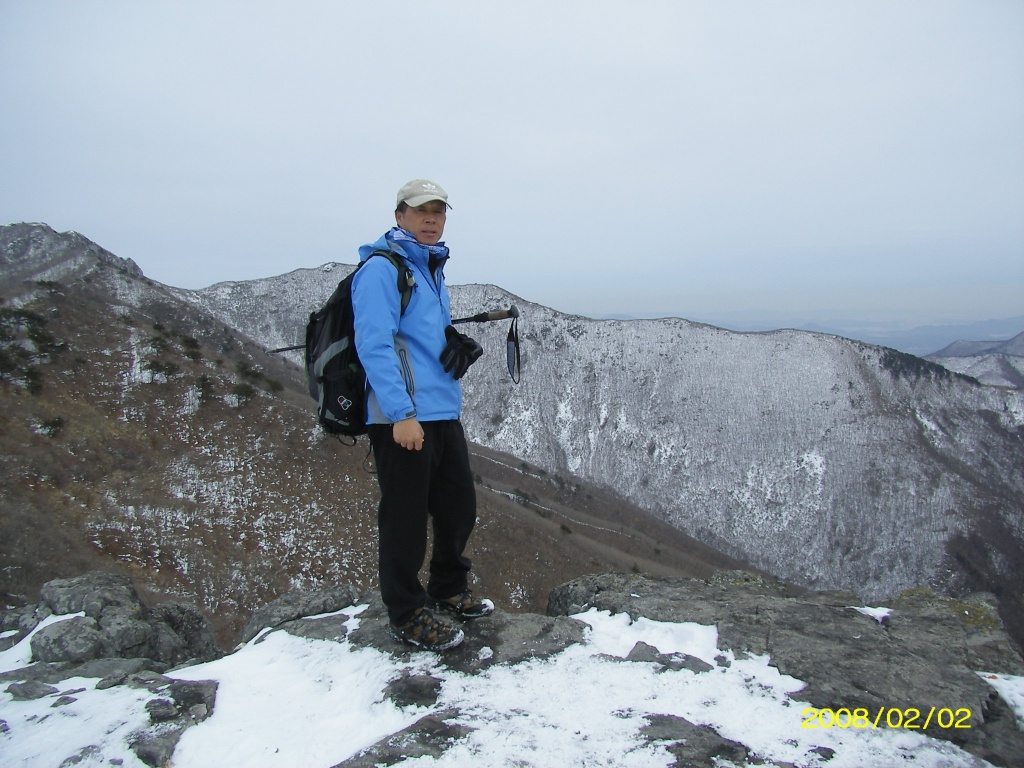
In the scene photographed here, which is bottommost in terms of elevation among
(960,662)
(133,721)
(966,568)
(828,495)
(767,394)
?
(966,568)

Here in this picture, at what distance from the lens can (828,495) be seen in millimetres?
71875

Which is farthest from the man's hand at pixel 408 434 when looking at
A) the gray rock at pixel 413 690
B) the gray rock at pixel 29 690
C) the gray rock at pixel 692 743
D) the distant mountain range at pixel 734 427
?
the distant mountain range at pixel 734 427

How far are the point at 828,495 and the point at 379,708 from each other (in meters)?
80.9

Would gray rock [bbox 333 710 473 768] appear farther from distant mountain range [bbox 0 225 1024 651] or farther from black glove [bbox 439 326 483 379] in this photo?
distant mountain range [bbox 0 225 1024 651]

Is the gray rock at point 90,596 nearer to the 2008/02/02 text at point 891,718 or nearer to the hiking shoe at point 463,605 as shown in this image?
the hiking shoe at point 463,605

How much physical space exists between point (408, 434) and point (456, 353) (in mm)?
864

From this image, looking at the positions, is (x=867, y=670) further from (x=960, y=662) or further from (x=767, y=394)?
(x=767, y=394)

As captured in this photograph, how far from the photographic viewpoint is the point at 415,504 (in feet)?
14.8

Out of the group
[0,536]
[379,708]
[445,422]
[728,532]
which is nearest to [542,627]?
[379,708]

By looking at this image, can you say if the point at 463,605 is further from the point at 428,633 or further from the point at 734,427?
the point at 734,427

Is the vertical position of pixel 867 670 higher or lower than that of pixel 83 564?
higher

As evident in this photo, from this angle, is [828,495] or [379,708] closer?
[379,708]

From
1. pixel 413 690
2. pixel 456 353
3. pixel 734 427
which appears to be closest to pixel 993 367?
pixel 734 427

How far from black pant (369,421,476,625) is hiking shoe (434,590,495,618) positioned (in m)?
0.52
